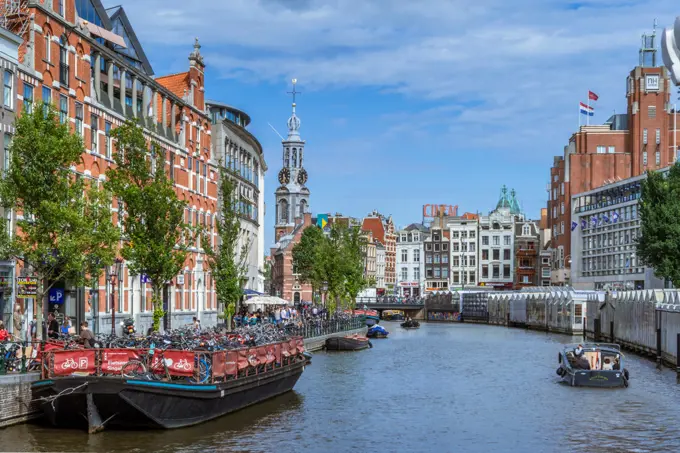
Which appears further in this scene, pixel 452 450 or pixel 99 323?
pixel 99 323

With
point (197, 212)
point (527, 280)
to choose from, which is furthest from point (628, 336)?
point (527, 280)

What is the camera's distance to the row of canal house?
43.6m

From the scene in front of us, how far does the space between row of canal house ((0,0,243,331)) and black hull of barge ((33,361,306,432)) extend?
8.07m

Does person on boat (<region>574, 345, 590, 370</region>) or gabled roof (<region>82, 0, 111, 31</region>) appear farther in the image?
gabled roof (<region>82, 0, 111, 31</region>)

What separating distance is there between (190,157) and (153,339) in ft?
118

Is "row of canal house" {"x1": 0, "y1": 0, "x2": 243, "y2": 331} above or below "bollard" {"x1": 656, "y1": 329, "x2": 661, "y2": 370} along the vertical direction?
above

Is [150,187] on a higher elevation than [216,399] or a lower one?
higher

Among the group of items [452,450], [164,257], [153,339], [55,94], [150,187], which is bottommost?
[452,450]

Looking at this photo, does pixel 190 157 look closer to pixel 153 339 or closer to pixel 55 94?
pixel 55 94

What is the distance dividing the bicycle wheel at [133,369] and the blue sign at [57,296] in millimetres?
18173

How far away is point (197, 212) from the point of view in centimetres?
7119

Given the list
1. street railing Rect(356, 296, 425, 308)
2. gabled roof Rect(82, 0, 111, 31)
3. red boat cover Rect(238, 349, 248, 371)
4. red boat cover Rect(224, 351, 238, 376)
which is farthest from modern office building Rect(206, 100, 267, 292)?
street railing Rect(356, 296, 425, 308)

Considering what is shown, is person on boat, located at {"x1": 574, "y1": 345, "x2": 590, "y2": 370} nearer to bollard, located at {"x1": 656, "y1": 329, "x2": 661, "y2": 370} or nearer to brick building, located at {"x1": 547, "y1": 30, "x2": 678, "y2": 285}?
bollard, located at {"x1": 656, "y1": 329, "x2": 661, "y2": 370}

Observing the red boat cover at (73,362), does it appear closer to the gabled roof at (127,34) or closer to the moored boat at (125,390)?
the moored boat at (125,390)
